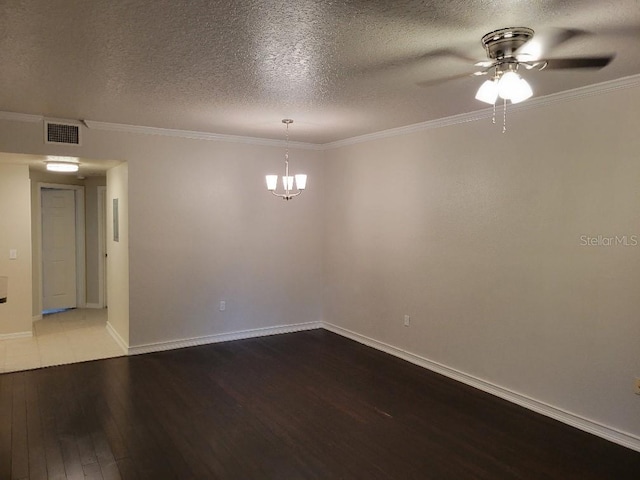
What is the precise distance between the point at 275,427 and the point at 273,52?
2.59 m

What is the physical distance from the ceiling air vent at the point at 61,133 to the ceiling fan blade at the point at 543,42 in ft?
13.6

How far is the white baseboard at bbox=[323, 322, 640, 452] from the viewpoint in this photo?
10.7ft

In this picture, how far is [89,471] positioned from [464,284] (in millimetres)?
3319

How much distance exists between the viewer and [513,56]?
256cm

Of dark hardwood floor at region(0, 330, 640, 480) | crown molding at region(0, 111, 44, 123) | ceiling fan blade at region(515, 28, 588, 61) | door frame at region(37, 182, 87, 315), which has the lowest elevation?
dark hardwood floor at region(0, 330, 640, 480)

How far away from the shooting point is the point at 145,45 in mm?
2576

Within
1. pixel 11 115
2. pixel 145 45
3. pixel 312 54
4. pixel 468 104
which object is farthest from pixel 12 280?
pixel 468 104

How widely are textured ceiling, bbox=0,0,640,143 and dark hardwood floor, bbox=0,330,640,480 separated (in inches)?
98.2

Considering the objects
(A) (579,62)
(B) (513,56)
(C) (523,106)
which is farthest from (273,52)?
A: (C) (523,106)

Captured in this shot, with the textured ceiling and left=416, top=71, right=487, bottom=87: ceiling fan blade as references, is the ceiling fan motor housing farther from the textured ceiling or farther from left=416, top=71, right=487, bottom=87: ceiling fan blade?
left=416, top=71, right=487, bottom=87: ceiling fan blade

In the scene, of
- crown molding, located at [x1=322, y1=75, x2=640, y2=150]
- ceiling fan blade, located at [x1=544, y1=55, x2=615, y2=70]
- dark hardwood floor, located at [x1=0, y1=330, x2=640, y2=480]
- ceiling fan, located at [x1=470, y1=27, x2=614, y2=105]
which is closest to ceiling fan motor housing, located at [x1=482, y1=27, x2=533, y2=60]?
ceiling fan, located at [x1=470, y1=27, x2=614, y2=105]

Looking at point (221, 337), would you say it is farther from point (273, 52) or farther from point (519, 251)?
point (273, 52)

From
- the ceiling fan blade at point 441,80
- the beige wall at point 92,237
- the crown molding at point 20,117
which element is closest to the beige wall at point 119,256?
the crown molding at point 20,117

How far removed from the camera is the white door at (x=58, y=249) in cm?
752
